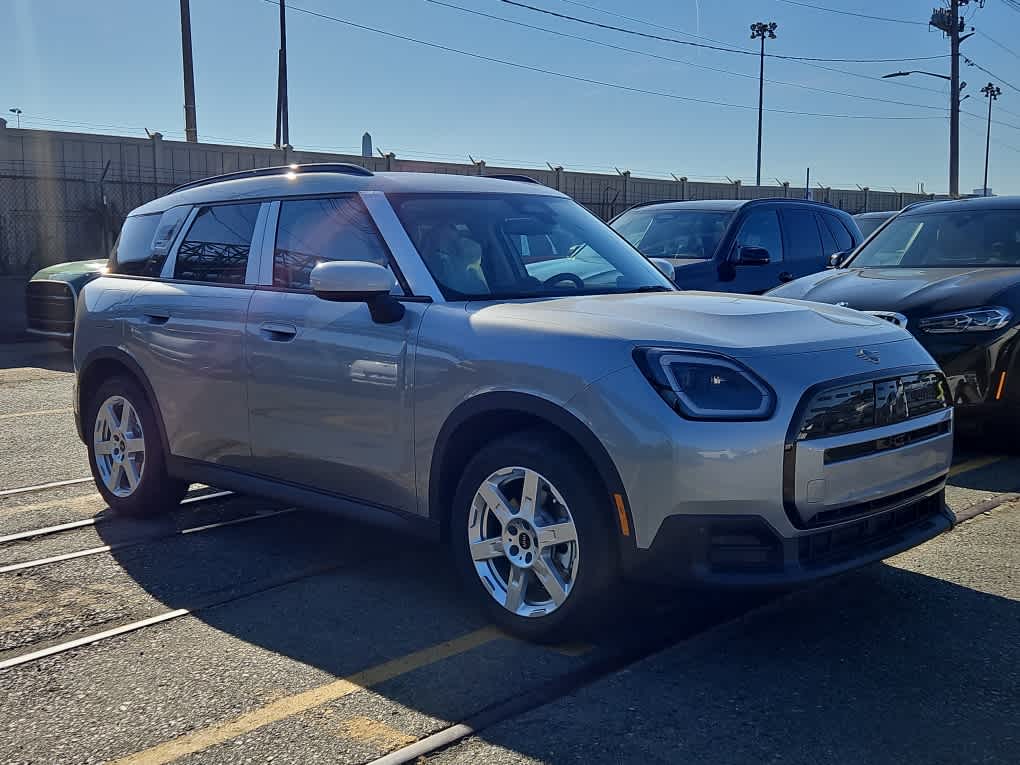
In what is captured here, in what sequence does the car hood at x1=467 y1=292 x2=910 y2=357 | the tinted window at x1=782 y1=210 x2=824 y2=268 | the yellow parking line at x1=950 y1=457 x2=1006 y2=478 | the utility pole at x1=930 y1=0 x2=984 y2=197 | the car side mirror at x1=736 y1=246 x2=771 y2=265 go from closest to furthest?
the car hood at x1=467 y1=292 x2=910 y2=357 → the yellow parking line at x1=950 y1=457 x2=1006 y2=478 → the car side mirror at x1=736 y1=246 x2=771 y2=265 → the tinted window at x1=782 y1=210 x2=824 y2=268 → the utility pole at x1=930 y1=0 x2=984 y2=197

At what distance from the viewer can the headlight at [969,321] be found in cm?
705

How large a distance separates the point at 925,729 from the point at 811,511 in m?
0.77

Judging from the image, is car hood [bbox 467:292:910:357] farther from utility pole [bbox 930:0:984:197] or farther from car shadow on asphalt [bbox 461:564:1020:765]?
utility pole [bbox 930:0:984:197]

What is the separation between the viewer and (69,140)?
877 inches

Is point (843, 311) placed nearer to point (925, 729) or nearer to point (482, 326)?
point (482, 326)

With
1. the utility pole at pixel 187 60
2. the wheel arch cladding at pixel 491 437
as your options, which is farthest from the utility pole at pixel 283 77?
the wheel arch cladding at pixel 491 437

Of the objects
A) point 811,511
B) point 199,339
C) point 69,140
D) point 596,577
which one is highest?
point 69,140

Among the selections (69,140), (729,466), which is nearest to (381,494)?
(729,466)

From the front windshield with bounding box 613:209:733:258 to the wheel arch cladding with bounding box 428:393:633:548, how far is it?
6.60 meters

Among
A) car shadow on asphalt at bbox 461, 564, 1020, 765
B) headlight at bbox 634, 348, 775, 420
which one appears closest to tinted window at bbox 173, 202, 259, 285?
headlight at bbox 634, 348, 775, 420

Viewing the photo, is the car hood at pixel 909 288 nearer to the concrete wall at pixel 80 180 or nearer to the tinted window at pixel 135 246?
the tinted window at pixel 135 246

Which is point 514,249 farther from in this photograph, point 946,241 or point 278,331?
point 946,241

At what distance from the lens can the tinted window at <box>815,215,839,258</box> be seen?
1180 centimetres

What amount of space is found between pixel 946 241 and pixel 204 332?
5.82 metres
